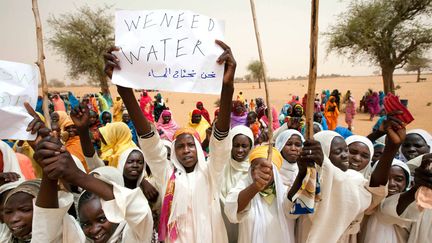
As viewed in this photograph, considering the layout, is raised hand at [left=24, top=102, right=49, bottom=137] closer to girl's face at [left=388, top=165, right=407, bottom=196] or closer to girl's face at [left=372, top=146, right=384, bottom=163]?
girl's face at [left=388, top=165, right=407, bottom=196]

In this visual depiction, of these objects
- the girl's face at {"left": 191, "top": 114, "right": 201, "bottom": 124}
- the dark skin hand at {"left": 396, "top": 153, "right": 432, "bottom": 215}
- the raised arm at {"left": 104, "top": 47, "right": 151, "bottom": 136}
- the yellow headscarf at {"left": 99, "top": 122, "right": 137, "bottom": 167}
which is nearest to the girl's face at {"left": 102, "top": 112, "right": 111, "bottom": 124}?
the girl's face at {"left": 191, "top": 114, "right": 201, "bottom": 124}

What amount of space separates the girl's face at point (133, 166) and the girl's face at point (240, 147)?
3.31 ft

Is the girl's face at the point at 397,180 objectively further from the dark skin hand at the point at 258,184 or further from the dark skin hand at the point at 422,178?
the dark skin hand at the point at 258,184

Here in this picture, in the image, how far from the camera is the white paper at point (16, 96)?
205 centimetres

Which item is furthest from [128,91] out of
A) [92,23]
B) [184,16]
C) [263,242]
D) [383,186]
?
[92,23]

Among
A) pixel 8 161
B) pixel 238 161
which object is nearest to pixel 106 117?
pixel 8 161

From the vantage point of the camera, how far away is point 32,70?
7.27ft

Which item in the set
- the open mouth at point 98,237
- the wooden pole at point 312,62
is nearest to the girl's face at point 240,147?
the wooden pole at point 312,62

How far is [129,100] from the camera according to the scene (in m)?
2.00

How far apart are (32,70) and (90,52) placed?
96.5 ft

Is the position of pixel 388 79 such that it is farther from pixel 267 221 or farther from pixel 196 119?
pixel 267 221

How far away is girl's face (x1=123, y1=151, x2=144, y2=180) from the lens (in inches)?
114

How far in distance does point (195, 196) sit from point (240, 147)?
3.78 feet

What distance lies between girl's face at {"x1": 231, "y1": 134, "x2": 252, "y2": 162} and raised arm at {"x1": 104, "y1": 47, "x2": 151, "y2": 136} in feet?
4.53
